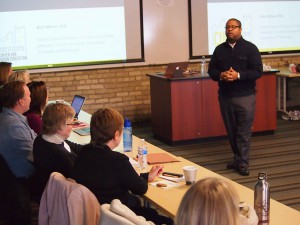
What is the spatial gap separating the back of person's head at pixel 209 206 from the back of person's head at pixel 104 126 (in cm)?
128

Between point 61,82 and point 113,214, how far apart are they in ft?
20.2

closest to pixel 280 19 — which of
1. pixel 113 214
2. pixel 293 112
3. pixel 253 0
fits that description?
pixel 253 0

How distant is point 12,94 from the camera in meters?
4.03

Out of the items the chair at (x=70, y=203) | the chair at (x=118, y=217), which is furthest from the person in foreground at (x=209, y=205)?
the chair at (x=70, y=203)

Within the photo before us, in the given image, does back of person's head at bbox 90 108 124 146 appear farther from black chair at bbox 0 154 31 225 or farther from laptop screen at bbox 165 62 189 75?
laptop screen at bbox 165 62 189 75

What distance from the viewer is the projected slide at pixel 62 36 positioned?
8.11m

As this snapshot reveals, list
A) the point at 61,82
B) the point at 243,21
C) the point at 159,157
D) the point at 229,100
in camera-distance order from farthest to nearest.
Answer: the point at 243,21 < the point at 61,82 < the point at 229,100 < the point at 159,157

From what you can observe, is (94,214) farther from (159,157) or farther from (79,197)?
(159,157)

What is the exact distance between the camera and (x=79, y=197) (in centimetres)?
279

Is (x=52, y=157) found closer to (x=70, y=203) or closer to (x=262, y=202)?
(x=70, y=203)

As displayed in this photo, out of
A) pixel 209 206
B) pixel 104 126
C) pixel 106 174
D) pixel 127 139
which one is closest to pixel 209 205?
pixel 209 206

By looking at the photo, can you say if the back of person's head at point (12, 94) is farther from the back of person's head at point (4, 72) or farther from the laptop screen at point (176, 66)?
the laptop screen at point (176, 66)

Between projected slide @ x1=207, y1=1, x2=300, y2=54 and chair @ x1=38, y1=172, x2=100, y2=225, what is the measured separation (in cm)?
620

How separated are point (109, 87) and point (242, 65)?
3.37 m
